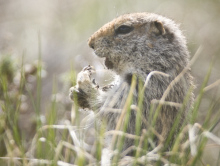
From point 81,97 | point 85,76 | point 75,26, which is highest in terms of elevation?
point 75,26

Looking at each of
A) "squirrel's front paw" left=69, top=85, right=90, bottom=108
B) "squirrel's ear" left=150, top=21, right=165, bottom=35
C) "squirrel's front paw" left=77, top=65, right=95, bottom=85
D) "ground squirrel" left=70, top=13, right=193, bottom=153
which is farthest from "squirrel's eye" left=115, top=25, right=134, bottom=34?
"squirrel's front paw" left=69, top=85, right=90, bottom=108

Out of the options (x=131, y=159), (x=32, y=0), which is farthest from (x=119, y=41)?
(x=32, y=0)

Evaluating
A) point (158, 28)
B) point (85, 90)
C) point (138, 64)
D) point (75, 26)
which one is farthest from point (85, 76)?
point (75, 26)

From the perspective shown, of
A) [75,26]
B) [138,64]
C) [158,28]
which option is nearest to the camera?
[138,64]

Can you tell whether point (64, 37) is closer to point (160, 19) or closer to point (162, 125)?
point (160, 19)

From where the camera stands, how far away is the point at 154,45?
3.68 m

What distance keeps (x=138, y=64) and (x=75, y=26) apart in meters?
3.50

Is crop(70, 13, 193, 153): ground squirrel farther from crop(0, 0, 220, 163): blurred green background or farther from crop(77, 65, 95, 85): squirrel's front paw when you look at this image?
crop(0, 0, 220, 163): blurred green background

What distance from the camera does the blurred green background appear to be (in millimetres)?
6110

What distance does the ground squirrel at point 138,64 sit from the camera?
138 inches

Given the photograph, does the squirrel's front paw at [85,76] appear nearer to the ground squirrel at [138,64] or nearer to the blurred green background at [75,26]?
the ground squirrel at [138,64]

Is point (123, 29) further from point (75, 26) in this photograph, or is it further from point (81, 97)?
point (75, 26)

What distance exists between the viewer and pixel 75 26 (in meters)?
6.94

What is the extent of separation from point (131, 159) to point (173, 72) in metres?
1.13
